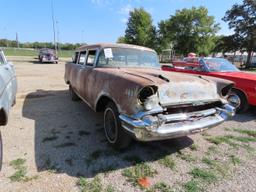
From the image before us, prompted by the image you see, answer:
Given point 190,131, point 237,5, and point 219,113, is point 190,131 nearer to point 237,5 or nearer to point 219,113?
point 219,113

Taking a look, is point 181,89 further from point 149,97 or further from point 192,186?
point 192,186

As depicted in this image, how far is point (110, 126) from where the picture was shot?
11.8ft

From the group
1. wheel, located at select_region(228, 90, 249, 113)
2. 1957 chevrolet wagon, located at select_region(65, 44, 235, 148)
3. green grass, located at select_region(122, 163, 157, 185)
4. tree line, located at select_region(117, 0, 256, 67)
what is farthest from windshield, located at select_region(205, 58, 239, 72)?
tree line, located at select_region(117, 0, 256, 67)

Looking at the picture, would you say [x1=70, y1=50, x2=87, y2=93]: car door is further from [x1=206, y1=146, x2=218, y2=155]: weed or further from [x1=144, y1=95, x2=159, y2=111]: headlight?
[x1=206, y1=146, x2=218, y2=155]: weed

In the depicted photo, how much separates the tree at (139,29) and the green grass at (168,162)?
37.9 metres

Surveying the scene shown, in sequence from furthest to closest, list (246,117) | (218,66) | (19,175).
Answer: (218,66) < (246,117) < (19,175)

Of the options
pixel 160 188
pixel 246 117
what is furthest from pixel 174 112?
pixel 246 117

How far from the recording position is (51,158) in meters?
3.20

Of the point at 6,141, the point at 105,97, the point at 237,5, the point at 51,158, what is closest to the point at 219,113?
the point at 105,97

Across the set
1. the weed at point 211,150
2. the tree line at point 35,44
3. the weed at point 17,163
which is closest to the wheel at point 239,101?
the weed at point 211,150

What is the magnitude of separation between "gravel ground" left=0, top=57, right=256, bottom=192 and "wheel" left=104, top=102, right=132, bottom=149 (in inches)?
6.3

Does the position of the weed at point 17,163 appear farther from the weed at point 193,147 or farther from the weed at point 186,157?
the weed at point 193,147

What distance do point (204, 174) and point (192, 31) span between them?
41863mm

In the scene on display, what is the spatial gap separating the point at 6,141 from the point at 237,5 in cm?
3889
